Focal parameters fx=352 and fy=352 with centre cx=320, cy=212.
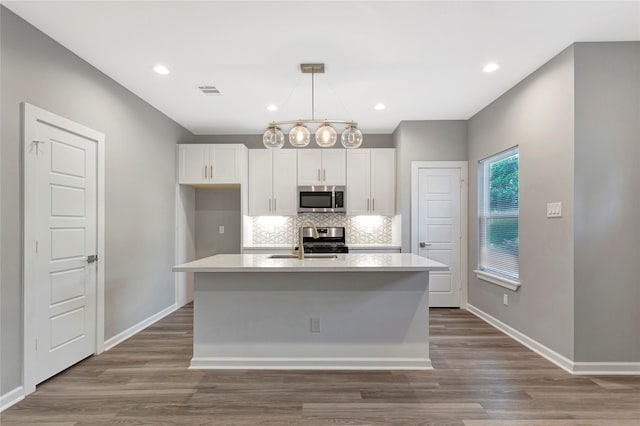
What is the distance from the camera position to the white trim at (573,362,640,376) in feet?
9.27

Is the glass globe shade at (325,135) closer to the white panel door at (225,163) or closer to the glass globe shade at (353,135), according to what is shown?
the glass globe shade at (353,135)

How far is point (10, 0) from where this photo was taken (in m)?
2.29

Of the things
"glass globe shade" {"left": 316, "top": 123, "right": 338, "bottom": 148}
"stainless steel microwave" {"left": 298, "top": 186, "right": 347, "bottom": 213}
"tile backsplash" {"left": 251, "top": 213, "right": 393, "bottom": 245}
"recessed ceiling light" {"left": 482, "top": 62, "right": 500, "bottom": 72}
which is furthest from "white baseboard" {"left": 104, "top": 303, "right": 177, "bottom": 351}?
"recessed ceiling light" {"left": 482, "top": 62, "right": 500, "bottom": 72}

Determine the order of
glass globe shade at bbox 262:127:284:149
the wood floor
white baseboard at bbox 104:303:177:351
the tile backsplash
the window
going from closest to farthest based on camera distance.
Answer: the wood floor
glass globe shade at bbox 262:127:284:149
white baseboard at bbox 104:303:177:351
the window
the tile backsplash

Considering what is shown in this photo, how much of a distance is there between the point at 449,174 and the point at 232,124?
10.6 feet

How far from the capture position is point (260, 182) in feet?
17.8

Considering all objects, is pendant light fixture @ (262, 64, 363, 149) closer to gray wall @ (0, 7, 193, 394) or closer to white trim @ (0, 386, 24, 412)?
gray wall @ (0, 7, 193, 394)

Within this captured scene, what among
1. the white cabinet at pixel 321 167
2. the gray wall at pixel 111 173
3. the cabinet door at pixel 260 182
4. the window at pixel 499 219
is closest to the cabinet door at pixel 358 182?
the white cabinet at pixel 321 167

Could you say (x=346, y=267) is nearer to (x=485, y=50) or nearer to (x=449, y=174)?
(x=485, y=50)

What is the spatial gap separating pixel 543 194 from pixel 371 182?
2.54m

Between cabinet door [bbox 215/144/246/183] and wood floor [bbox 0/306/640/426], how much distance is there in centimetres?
271

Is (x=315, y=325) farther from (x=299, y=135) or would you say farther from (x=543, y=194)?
(x=543, y=194)

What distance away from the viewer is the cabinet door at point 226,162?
5238mm

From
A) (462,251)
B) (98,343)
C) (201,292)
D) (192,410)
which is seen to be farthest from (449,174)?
(98,343)
